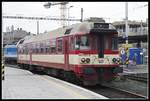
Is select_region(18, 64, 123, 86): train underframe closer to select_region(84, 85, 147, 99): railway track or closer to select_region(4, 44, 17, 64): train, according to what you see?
select_region(84, 85, 147, 99): railway track


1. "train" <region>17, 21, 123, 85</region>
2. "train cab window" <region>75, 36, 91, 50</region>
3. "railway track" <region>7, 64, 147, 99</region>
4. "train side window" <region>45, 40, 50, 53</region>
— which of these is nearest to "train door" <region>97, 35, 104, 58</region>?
"train" <region>17, 21, 123, 85</region>

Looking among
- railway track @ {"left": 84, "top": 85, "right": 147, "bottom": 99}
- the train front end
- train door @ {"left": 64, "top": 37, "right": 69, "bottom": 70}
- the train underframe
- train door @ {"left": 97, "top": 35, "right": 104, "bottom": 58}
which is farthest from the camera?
train door @ {"left": 64, "top": 37, "right": 69, "bottom": 70}

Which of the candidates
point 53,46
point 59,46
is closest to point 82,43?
point 59,46

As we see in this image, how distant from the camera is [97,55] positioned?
20750mm

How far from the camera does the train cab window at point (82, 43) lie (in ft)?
68.1

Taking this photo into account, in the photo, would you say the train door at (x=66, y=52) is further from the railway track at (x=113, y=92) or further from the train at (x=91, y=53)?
the railway track at (x=113, y=92)

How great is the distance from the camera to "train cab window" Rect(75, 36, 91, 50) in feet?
68.1

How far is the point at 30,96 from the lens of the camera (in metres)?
14.4

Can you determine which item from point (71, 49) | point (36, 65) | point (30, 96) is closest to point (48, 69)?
point (36, 65)

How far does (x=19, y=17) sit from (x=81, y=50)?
158 ft

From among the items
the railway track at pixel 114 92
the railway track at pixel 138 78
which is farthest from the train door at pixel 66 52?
the railway track at pixel 138 78

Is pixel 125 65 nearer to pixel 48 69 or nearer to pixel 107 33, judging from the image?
pixel 48 69

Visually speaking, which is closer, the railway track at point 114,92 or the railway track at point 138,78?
the railway track at point 114,92

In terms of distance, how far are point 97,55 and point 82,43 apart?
36.6 inches
